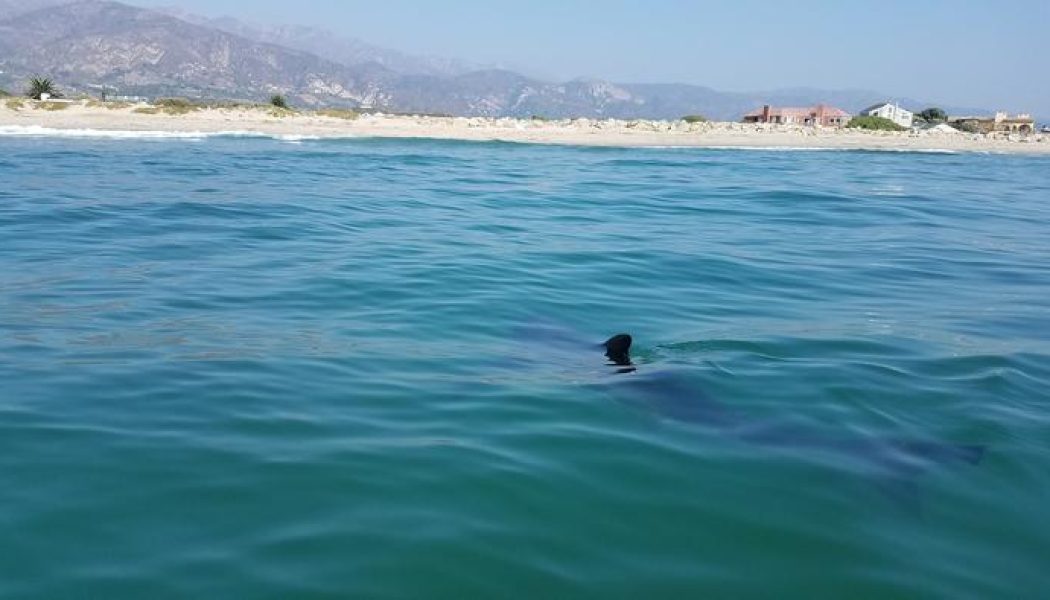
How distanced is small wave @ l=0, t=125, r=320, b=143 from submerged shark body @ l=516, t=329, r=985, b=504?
31682mm

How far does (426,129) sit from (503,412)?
42153 millimetres

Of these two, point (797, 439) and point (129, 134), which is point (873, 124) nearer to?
point (129, 134)

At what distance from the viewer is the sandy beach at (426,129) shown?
128ft

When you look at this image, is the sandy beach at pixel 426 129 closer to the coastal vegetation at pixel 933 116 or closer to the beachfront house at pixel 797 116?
the beachfront house at pixel 797 116

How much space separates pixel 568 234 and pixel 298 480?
10.5m

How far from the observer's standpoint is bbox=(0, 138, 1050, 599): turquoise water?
417 centimetres

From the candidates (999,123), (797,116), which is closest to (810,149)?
(797,116)

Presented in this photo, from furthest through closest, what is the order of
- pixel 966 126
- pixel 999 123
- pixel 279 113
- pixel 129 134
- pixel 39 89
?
pixel 999 123 < pixel 966 126 < pixel 39 89 < pixel 279 113 < pixel 129 134

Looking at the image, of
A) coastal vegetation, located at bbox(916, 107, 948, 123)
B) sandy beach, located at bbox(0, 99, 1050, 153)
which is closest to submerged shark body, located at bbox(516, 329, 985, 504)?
sandy beach, located at bbox(0, 99, 1050, 153)

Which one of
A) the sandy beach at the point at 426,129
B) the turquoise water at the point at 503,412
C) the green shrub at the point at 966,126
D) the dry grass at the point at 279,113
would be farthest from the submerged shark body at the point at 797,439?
the green shrub at the point at 966,126

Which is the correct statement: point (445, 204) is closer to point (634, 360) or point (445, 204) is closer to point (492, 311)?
point (492, 311)

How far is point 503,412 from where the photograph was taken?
6305mm

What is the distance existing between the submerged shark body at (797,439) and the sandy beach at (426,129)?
108 feet

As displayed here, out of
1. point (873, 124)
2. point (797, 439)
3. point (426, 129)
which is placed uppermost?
point (873, 124)
